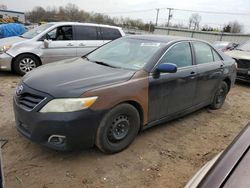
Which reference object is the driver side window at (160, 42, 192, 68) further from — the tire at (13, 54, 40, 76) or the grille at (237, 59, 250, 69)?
the grille at (237, 59, 250, 69)

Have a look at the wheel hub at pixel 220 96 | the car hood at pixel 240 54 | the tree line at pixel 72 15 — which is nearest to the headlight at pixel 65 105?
the wheel hub at pixel 220 96

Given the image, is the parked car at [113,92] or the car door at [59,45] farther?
the car door at [59,45]

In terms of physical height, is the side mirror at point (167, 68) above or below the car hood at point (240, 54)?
above

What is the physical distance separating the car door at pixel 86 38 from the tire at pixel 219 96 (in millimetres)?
4444

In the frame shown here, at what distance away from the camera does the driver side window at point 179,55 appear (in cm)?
Answer: 411

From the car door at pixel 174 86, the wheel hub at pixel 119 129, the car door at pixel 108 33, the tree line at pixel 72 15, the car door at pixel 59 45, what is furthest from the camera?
the tree line at pixel 72 15

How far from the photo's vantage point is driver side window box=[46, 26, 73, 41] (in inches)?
314

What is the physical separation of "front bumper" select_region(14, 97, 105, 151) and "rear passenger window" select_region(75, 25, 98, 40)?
565cm

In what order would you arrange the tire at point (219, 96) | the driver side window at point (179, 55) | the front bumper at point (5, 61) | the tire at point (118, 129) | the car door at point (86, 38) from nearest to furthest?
1. the tire at point (118, 129)
2. the driver side window at point (179, 55)
3. the tire at point (219, 96)
4. the front bumper at point (5, 61)
5. the car door at point (86, 38)

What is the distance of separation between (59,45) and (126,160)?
17.9 ft

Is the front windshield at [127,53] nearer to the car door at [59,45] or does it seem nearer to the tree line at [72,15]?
the car door at [59,45]

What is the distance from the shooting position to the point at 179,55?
173 inches

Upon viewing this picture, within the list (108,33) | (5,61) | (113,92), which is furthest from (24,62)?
(113,92)

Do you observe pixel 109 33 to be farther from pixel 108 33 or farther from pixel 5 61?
pixel 5 61
